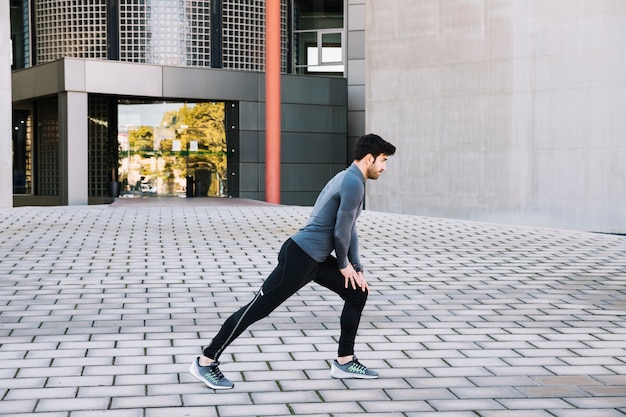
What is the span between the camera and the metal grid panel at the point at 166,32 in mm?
30312

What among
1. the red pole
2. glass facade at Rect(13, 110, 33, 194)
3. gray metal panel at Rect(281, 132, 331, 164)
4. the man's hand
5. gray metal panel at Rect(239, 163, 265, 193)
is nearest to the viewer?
the man's hand

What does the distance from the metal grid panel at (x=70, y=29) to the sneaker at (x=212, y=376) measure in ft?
85.6

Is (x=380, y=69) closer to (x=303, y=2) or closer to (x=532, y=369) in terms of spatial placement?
(x=303, y=2)

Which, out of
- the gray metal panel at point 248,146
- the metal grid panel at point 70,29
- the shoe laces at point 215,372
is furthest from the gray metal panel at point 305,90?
the shoe laces at point 215,372

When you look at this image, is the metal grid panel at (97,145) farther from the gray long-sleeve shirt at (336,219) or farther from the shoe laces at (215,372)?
the gray long-sleeve shirt at (336,219)

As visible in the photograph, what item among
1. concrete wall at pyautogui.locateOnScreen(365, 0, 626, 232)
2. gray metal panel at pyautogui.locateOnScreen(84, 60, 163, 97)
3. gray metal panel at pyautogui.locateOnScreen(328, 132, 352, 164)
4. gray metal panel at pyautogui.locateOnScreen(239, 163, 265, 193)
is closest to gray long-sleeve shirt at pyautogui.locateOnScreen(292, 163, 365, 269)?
concrete wall at pyautogui.locateOnScreen(365, 0, 626, 232)

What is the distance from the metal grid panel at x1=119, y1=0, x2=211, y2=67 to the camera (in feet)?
99.5

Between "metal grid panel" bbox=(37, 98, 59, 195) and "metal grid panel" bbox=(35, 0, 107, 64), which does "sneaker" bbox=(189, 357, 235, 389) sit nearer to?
"metal grid panel" bbox=(35, 0, 107, 64)


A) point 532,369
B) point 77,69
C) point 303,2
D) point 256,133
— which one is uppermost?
point 303,2

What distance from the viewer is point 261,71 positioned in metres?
31.2

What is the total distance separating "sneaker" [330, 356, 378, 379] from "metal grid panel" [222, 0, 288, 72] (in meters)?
26.0

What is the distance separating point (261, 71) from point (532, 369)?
25.9 m

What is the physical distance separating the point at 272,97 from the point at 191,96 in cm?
417

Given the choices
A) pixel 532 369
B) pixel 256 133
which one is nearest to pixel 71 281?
pixel 532 369
